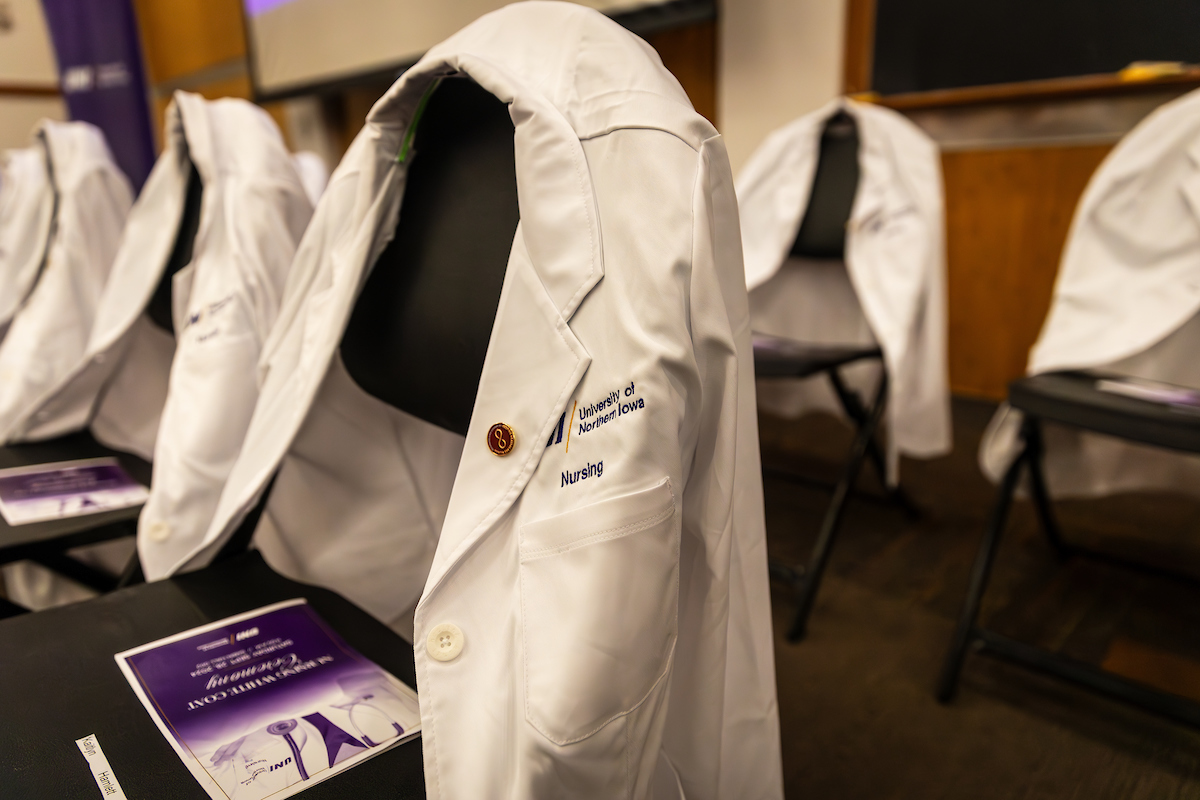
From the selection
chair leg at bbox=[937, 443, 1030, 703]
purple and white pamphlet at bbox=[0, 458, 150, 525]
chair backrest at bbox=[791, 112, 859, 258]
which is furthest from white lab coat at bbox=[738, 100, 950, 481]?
purple and white pamphlet at bbox=[0, 458, 150, 525]

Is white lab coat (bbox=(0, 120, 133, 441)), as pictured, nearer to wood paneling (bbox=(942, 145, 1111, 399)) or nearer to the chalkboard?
the chalkboard

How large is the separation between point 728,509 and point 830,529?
1.18 m

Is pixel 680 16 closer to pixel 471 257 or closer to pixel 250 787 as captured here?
pixel 471 257

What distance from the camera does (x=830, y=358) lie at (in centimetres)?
171

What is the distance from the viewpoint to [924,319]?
1818 millimetres

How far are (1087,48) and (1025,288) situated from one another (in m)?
0.79

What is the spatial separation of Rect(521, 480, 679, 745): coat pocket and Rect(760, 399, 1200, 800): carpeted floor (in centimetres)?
83

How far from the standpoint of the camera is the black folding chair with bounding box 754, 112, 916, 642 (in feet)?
5.44

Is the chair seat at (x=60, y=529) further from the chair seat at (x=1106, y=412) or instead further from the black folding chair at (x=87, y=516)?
the chair seat at (x=1106, y=412)

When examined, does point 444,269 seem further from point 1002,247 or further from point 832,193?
point 1002,247

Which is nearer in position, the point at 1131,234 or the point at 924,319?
the point at 1131,234

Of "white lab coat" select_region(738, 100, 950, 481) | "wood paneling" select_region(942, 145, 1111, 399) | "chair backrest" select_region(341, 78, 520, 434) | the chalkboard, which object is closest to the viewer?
"chair backrest" select_region(341, 78, 520, 434)

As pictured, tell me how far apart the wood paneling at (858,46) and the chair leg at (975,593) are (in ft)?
6.45

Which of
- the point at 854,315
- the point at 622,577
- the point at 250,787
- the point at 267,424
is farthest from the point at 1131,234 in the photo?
the point at 250,787
